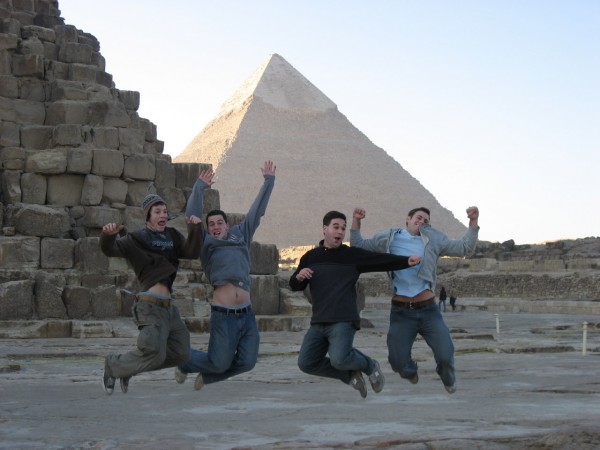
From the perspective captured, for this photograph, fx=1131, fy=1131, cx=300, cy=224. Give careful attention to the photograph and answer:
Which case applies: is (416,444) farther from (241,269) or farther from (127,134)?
(127,134)

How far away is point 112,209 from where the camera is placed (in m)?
17.4

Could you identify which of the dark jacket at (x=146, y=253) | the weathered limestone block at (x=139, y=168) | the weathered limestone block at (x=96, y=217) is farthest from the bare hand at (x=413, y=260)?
the weathered limestone block at (x=139, y=168)

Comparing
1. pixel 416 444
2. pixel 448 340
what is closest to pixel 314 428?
pixel 416 444

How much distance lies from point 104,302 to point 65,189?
2.33 metres

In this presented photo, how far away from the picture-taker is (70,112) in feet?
60.2

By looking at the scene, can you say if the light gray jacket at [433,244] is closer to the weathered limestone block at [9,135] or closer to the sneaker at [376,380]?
the sneaker at [376,380]

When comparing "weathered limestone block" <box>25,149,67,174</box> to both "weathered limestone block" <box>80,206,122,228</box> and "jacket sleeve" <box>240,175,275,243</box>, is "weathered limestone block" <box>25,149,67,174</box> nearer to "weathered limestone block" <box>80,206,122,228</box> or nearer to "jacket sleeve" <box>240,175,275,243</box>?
"weathered limestone block" <box>80,206,122,228</box>

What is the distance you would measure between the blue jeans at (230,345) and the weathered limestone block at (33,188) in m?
10.8

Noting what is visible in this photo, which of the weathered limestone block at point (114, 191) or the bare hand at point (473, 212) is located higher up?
the weathered limestone block at point (114, 191)

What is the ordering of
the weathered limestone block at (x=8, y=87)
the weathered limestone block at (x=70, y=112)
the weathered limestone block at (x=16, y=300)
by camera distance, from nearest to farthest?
the weathered limestone block at (x=16, y=300)
the weathered limestone block at (x=70, y=112)
the weathered limestone block at (x=8, y=87)

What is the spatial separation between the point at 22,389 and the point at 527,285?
104 feet

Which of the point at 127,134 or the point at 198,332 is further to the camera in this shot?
the point at 127,134

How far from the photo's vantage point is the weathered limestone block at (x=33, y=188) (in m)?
17.2

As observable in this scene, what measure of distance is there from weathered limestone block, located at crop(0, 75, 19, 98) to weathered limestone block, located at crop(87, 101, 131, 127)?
1.32 metres
